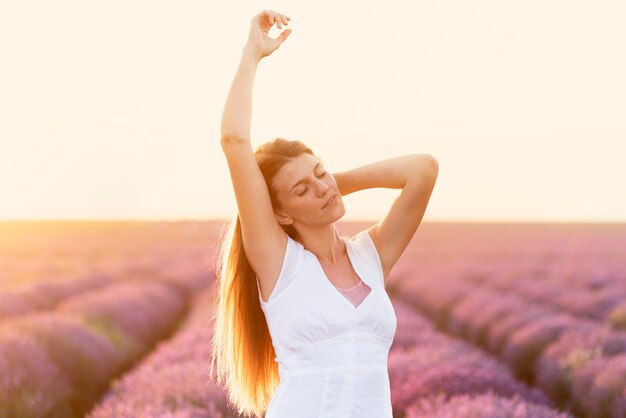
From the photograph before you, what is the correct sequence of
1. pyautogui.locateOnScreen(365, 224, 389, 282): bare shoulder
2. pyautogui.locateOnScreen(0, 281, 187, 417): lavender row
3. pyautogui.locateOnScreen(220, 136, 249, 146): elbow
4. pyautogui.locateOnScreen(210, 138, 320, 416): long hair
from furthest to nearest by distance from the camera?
1. pyautogui.locateOnScreen(0, 281, 187, 417): lavender row
2. pyautogui.locateOnScreen(365, 224, 389, 282): bare shoulder
3. pyautogui.locateOnScreen(210, 138, 320, 416): long hair
4. pyautogui.locateOnScreen(220, 136, 249, 146): elbow

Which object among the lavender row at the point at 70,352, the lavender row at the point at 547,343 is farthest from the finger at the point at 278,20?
the lavender row at the point at 547,343

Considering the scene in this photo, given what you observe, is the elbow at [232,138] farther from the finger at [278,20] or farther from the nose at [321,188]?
the finger at [278,20]

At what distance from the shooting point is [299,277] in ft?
7.70

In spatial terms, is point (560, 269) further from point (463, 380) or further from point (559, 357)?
point (463, 380)

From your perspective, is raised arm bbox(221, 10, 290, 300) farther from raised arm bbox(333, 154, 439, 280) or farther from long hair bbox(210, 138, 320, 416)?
raised arm bbox(333, 154, 439, 280)

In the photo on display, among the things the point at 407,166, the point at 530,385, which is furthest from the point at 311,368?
the point at 530,385

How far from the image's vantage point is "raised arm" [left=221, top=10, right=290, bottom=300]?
221 cm

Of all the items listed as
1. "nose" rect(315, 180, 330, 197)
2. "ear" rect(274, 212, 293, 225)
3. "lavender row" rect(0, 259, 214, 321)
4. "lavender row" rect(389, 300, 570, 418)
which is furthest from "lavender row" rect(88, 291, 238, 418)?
"lavender row" rect(0, 259, 214, 321)

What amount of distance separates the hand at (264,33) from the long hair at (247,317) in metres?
0.26

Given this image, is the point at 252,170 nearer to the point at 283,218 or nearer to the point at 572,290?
the point at 283,218

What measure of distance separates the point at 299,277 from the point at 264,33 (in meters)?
0.69

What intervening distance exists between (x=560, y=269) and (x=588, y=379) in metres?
12.1

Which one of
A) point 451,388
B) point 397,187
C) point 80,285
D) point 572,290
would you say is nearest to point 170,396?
point 451,388

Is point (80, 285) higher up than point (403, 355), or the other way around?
point (403, 355)
